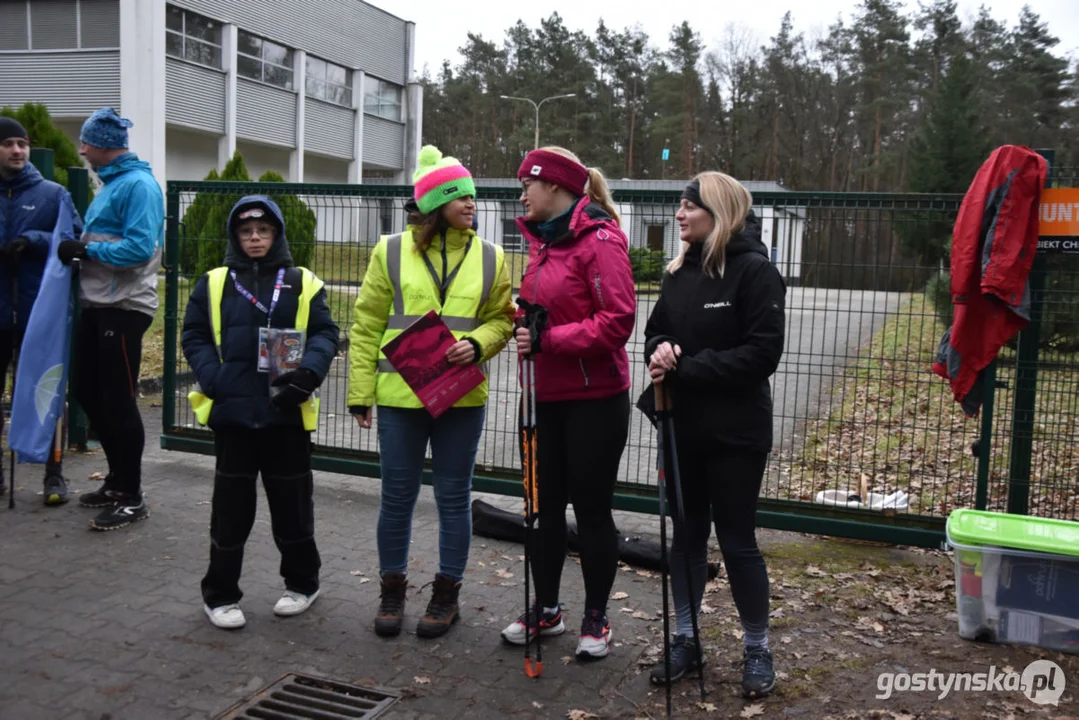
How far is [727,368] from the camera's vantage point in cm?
375

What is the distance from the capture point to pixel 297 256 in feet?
22.6

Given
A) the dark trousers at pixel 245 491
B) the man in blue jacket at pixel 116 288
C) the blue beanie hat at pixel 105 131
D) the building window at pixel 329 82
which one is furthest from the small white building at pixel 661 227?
the building window at pixel 329 82

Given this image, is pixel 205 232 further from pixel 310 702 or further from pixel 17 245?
pixel 310 702

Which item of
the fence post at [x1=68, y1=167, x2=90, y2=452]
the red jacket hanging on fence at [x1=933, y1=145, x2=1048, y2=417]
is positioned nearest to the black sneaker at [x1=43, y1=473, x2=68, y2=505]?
the fence post at [x1=68, y1=167, x2=90, y2=452]

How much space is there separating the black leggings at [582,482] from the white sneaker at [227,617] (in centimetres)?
141

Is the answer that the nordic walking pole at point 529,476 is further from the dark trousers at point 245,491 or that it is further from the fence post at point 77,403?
the fence post at point 77,403

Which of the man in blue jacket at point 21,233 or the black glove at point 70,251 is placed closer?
the black glove at point 70,251

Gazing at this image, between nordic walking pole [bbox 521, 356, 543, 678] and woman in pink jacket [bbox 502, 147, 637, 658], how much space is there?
0.21 feet

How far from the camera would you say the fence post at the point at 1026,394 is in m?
5.10

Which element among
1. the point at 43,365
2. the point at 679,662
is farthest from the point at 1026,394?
the point at 43,365

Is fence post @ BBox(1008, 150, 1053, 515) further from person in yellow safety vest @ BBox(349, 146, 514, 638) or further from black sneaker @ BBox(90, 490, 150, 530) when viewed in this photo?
black sneaker @ BBox(90, 490, 150, 530)

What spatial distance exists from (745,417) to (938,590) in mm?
2152

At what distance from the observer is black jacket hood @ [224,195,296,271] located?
4492mm

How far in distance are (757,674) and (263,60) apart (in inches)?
A: 1469
